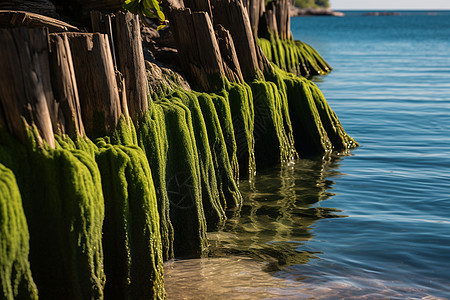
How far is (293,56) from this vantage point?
18.6 metres

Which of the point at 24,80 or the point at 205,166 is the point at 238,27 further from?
the point at 24,80

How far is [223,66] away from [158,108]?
6.93ft

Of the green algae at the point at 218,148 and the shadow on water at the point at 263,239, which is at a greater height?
the green algae at the point at 218,148

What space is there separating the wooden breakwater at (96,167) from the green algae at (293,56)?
10.4 meters

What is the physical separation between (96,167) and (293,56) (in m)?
15.3

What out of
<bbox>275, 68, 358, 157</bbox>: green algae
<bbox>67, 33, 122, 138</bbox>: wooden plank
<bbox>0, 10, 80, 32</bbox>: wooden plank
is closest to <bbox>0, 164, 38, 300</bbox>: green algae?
<bbox>67, 33, 122, 138</bbox>: wooden plank

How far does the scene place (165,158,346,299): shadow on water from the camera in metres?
5.07

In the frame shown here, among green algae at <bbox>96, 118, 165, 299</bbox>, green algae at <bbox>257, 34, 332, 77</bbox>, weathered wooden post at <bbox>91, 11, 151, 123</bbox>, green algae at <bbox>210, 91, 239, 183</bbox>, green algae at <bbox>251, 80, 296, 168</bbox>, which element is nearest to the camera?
green algae at <bbox>96, 118, 165, 299</bbox>

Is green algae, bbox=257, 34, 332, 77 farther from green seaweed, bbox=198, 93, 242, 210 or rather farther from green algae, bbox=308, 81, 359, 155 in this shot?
green seaweed, bbox=198, 93, 242, 210

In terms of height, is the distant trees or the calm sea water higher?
the distant trees

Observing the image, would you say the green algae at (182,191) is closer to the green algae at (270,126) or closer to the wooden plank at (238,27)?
the green algae at (270,126)

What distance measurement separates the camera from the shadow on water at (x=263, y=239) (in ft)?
16.6

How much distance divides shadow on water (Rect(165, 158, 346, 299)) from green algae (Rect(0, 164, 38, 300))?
164cm

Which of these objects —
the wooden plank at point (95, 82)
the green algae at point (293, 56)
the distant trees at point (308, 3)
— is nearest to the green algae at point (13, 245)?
the wooden plank at point (95, 82)
